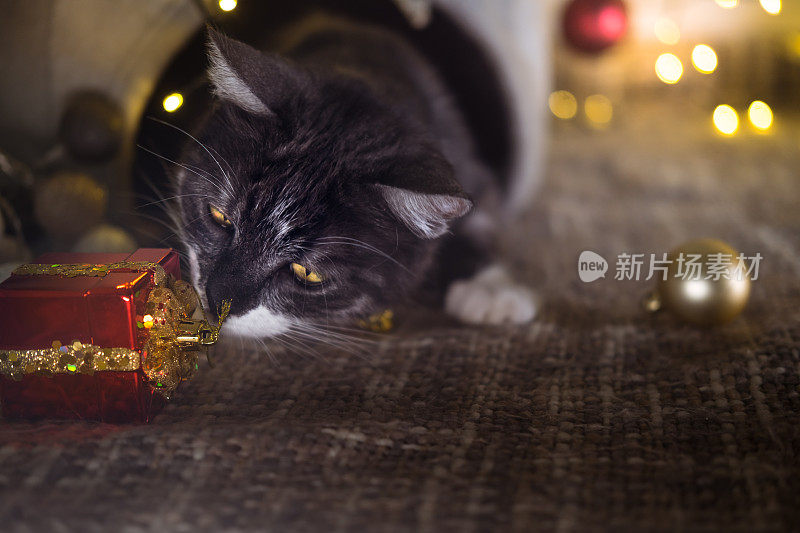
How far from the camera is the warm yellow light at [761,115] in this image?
96 centimetres

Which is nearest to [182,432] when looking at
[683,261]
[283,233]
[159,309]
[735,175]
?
[159,309]

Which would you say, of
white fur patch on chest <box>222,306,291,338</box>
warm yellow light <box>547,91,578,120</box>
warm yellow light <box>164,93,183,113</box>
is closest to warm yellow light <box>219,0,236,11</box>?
warm yellow light <box>164,93,183,113</box>

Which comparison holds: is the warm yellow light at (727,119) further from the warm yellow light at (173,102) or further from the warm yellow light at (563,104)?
the warm yellow light at (563,104)

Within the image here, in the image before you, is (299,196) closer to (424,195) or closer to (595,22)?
(424,195)

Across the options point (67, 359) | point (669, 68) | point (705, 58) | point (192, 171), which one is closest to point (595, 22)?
point (669, 68)

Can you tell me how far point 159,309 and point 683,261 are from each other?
2.18 feet

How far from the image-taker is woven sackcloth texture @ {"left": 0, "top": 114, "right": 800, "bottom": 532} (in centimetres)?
56

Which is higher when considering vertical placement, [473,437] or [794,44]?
[794,44]

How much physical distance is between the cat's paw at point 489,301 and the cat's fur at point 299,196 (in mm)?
146

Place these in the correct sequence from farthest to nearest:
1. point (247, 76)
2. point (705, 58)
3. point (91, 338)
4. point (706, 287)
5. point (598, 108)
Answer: point (598, 108) → point (705, 58) → point (706, 287) → point (247, 76) → point (91, 338)

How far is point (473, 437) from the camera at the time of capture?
69 centimetres

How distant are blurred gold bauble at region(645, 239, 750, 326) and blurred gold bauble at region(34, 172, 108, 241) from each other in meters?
0.77

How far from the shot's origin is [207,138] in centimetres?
86

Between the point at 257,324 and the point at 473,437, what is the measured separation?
31 centimetres
